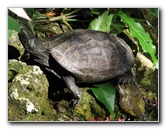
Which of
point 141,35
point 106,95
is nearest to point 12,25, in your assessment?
point 106,95

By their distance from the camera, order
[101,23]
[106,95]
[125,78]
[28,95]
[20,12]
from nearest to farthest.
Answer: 1. [20,12]
2. [28,95]
3. [106,95]
4. [125,78]
5. [101,23]

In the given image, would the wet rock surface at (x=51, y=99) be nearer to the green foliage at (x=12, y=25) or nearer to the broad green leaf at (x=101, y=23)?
the green foliage at (x=12, y=25)

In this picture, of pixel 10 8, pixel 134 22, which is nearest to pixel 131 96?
pixel 134 22

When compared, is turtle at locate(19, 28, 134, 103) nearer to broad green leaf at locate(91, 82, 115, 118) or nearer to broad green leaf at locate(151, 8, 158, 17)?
broad green leaf at locate(91, 82, 115, 118)

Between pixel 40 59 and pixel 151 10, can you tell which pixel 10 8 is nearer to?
pixel 40 59

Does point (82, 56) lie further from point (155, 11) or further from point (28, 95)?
point (155, 11)
